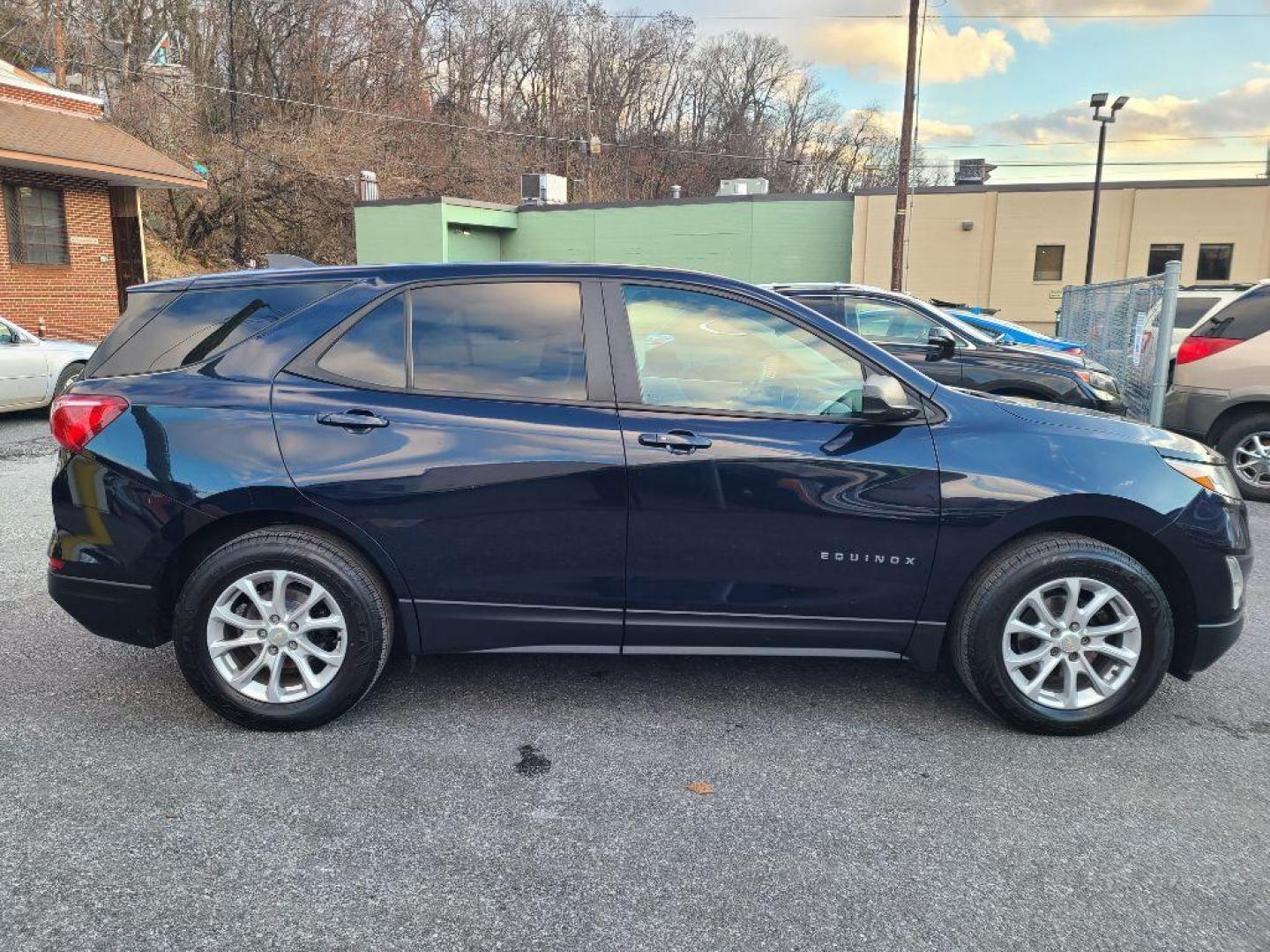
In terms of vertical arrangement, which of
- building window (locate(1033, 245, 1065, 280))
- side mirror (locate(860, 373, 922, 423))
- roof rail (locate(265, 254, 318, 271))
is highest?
building window (locate(1033, 245, 1065, 280))

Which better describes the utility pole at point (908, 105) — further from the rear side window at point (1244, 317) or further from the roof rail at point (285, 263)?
the roof rail at point (285, 263)

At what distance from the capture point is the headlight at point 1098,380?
27.4 feet

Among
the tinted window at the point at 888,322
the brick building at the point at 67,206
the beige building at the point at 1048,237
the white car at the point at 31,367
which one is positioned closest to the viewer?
the tinted window at the point at 888,322

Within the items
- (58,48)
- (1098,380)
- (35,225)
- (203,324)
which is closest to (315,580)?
(203,324)

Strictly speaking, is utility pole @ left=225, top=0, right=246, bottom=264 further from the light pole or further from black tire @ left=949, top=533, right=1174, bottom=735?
black tire @ left=949, top=533, right=1174, bottom=735

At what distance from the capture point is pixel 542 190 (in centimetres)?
3406

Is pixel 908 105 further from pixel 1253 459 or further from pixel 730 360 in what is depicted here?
pixel 730 360

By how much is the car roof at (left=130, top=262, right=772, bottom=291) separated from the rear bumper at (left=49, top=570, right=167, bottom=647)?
1.18m

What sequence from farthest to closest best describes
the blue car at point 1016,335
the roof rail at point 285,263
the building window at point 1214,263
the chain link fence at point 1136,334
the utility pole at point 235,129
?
the utility pole at point 235,129
the building window at point 1214,263
the blue car at point 1016,335
the chain link fence at point 1136,334
the roof rail at point 285,263

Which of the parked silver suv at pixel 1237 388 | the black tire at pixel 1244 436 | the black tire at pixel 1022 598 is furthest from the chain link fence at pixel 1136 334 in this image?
the black tire at pixel 1022 598

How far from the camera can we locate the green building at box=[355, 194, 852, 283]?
30359 millimetres

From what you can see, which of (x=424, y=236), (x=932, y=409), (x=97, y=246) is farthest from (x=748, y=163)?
(x=932, y=409)

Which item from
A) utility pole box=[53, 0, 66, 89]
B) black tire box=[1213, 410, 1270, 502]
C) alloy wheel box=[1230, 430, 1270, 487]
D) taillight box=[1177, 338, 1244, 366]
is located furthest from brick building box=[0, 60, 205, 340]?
alloy wheel box=[1230, 430, 1270, 487]

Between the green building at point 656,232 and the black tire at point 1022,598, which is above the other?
the green building at point 656,232
